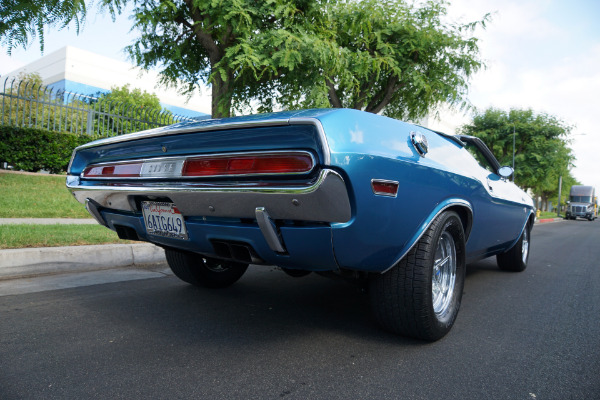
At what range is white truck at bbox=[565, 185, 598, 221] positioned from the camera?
36.0 metres

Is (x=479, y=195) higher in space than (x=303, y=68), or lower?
lower

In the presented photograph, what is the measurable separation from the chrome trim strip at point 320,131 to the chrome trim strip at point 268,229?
0.39m

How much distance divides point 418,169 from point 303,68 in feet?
23.3

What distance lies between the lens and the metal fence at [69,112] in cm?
924

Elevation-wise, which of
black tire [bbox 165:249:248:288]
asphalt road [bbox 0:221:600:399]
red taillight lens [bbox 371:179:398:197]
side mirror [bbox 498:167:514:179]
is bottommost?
asphalt road [bbox 0:221:600:399]

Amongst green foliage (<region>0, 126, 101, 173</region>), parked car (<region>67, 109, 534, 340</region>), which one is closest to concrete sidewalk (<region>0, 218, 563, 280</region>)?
parked car (<region>67, 109, 534, 340</region>)

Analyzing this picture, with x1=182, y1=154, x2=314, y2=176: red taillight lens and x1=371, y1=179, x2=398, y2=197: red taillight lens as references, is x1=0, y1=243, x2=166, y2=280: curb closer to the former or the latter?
x1=182, y1=154, x2=314, y2=176: red taillight lens

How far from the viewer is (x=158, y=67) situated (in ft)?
33.8

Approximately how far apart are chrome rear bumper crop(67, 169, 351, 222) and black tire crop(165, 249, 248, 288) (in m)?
0.86

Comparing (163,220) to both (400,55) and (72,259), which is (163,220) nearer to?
(72,259)

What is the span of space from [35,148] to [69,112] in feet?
4.71

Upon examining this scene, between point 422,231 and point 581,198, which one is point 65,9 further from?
point 581,198

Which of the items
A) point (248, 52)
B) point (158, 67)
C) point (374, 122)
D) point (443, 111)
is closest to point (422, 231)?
point (374, 122)

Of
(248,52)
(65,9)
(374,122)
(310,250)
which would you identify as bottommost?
(310,250)
